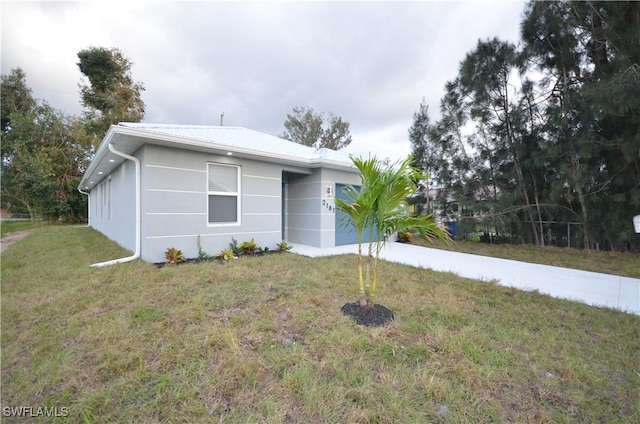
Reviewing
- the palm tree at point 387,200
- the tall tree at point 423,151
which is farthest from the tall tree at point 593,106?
the palm tree at point 387,200

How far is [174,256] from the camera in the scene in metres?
5.14

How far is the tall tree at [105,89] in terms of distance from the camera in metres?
17.7

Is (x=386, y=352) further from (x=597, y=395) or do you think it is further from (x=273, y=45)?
(x=273, y=45)

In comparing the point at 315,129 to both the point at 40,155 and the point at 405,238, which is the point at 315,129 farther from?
the point at 40,155

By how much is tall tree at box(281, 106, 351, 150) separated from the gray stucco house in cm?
1667

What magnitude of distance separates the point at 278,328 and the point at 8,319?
3016 mm

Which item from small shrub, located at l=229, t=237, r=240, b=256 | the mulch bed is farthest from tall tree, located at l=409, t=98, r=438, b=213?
the mulch bed

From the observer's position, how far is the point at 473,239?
9.30 m

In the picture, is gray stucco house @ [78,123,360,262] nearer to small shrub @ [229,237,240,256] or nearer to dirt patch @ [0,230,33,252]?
small shrub @ [229,237,240,256]

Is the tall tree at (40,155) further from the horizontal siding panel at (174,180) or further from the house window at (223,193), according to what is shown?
the house window at (223,193)

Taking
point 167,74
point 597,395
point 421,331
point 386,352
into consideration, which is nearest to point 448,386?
point 386,352

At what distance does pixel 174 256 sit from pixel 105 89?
66.9ft

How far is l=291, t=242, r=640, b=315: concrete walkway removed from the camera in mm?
3773

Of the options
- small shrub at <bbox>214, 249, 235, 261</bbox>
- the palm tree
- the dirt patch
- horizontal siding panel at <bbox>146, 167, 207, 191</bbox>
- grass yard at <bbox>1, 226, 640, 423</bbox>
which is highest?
horizontal siding panel at <bbox>146, 167, 207, 191</bbox>
